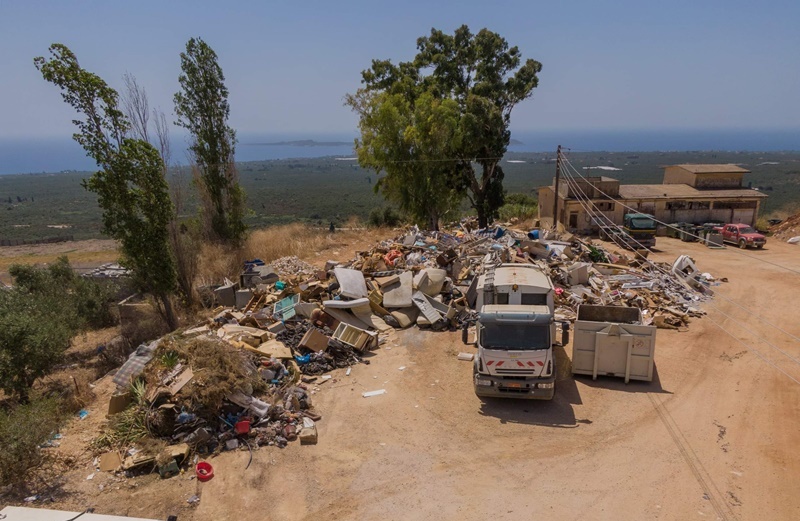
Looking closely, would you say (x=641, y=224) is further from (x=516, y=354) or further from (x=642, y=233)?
(x=516, y=354)

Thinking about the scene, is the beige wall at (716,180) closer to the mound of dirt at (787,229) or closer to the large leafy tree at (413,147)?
the mound of dirt at (787,229)

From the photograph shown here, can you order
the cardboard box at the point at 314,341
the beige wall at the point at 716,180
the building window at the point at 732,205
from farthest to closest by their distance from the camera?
the beige wall at the point at 716,180 → the building window at the point at 732,205 → the cardboard box at the point at 314,341

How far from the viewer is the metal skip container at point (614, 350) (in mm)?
11789

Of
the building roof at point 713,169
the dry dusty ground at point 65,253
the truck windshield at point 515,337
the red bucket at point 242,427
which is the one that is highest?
the building roof at point 713,169

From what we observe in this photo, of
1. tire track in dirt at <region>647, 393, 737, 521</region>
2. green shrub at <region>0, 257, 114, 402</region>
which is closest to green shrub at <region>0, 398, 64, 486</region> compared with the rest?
green shrub at <region>0, 257, 114, 402</region>

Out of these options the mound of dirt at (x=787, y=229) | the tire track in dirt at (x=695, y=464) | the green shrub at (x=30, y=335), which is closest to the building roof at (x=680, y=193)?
the mound of dirt at (x=787, y=229)

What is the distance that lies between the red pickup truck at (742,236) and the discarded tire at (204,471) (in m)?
30.8

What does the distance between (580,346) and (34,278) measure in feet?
79.1

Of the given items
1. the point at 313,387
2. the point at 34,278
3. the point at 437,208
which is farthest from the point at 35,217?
the point at 313,387

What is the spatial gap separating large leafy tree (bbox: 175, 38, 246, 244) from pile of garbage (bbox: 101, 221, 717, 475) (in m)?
4.56

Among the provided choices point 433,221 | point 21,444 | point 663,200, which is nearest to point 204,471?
point 21,444

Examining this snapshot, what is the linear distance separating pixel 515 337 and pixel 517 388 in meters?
1.19

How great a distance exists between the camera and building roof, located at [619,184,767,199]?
33312 millimetres

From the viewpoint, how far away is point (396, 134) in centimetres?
2962
